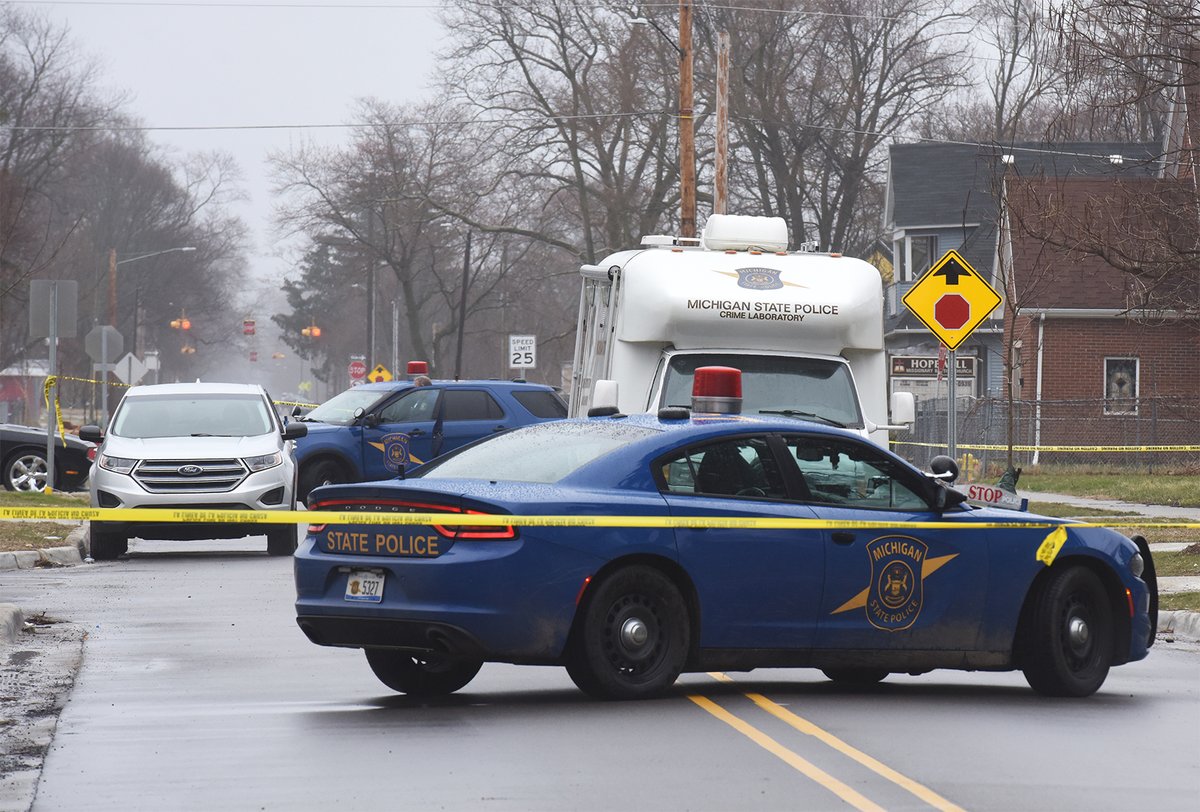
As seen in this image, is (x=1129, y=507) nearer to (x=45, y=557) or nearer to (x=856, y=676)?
(x=45, y=557)

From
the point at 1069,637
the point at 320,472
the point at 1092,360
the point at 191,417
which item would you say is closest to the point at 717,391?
the point at 1069,637

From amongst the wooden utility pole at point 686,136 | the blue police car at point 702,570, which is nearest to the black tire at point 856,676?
the blue police car at point 702,570

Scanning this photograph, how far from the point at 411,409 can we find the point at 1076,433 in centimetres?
2014

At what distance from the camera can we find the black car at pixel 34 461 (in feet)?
94.4

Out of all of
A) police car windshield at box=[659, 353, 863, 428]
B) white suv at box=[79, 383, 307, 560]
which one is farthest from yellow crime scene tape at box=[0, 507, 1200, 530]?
white suv at box=[79, 383, 307, 560]

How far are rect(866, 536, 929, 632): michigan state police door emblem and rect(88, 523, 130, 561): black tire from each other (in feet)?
36.6

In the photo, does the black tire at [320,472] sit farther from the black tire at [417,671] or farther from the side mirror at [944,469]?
the side mirror at [944,469]

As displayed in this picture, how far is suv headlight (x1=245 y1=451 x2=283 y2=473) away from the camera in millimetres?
19766

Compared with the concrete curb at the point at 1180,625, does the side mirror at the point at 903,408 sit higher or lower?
higher

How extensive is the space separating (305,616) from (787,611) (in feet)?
7.97

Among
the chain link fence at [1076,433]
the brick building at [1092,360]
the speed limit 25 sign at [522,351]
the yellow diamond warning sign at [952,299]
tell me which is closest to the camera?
the yellow diamond warning sign at [952,299]

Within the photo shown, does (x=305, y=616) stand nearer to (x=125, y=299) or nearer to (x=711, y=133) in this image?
(x=711, y=133)

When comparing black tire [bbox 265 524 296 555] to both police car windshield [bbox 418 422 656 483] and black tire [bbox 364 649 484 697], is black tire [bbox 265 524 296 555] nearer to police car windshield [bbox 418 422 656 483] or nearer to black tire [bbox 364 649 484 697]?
police car windshield [bbox 418 422 656 483]

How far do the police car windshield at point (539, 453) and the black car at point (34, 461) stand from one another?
19420mm
